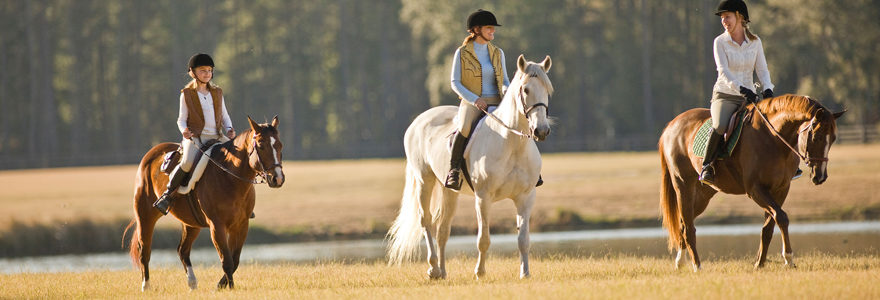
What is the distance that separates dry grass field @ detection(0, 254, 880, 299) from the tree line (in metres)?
44.0

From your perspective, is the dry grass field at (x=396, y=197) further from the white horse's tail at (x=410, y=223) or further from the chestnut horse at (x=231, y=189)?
the chestnut horse at (x=231, y=189)

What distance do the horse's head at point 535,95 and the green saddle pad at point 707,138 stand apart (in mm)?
2112

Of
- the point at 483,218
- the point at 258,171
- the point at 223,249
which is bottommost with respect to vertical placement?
the point at 223,249

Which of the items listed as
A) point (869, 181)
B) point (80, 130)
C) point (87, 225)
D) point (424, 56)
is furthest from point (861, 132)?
point (80, 130)

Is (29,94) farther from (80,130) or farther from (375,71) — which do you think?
(375,71)

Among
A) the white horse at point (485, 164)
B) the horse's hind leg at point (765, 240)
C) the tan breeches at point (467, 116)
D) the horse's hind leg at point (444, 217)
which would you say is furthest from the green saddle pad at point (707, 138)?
the horse's hind leg at point (444, 217)

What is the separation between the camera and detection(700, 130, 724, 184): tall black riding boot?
11.3 metres

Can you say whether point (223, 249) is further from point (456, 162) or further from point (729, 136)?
point (729, 136)

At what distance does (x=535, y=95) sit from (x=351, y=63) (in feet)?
214

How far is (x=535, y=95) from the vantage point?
1044 centimetres

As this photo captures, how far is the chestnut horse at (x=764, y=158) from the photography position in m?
10.5

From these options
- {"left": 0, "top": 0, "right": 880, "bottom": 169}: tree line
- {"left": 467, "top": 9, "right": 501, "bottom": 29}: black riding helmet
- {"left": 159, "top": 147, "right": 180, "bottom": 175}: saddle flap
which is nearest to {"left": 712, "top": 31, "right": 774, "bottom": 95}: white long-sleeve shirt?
{"left": 467, "top": 9, "right": 501, "bottom": 29}: black riding helmet

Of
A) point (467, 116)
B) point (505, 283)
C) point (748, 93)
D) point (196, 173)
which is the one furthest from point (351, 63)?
point (505, 283)

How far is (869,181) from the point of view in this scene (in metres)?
28.0
